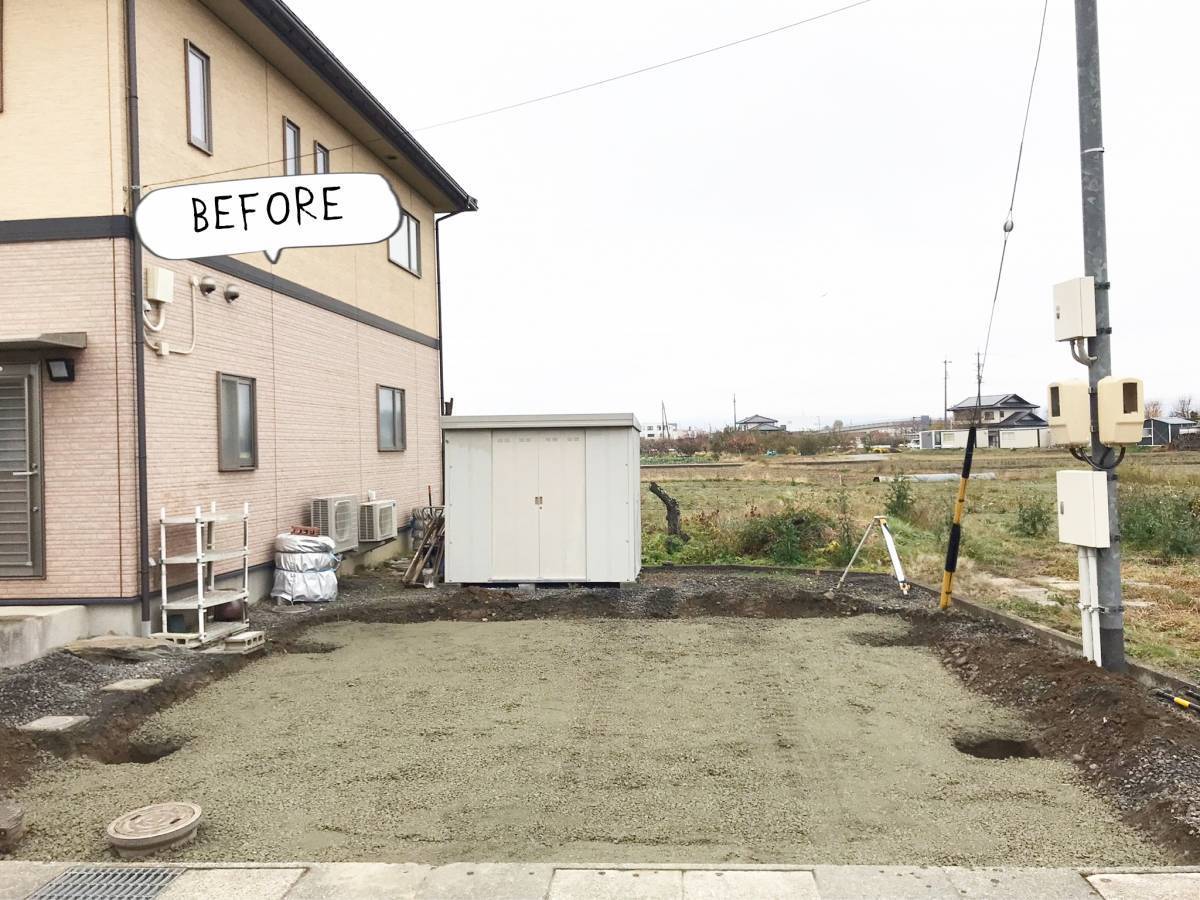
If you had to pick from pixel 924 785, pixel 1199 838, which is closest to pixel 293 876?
pixel 924 785

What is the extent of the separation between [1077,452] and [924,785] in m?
3.29

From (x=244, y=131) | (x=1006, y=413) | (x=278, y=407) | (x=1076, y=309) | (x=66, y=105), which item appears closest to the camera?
(x=1076, y=309)

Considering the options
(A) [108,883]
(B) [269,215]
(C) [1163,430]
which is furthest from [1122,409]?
(C) [1163,430]

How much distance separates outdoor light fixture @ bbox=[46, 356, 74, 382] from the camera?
8102mm

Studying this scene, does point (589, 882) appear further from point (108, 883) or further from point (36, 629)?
point (36, 629)

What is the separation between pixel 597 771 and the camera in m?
5.13

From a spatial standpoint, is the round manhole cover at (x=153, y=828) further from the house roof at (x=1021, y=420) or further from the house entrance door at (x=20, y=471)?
the house roof at (x=1021, y=420)

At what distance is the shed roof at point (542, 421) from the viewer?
37.5ft

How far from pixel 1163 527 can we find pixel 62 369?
15406 millimetres

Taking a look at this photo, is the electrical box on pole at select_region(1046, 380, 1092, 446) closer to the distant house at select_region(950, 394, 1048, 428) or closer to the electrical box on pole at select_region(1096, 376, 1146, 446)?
the electrical box on pole at select_region(1096, 376, 1146, 446)

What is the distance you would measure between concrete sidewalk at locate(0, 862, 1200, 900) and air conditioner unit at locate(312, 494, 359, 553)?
821 centimetres

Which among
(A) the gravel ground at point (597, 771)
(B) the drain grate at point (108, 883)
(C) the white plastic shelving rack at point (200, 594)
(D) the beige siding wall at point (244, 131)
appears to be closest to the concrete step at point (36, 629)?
(C) the white plastic shelving rack at point (200, 594)

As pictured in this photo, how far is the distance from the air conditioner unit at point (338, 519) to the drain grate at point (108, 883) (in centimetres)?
814

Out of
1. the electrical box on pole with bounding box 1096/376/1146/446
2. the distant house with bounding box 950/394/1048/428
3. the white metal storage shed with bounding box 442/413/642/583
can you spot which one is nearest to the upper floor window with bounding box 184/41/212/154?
the white metal storage shed with bounding box 442/413/642/583
